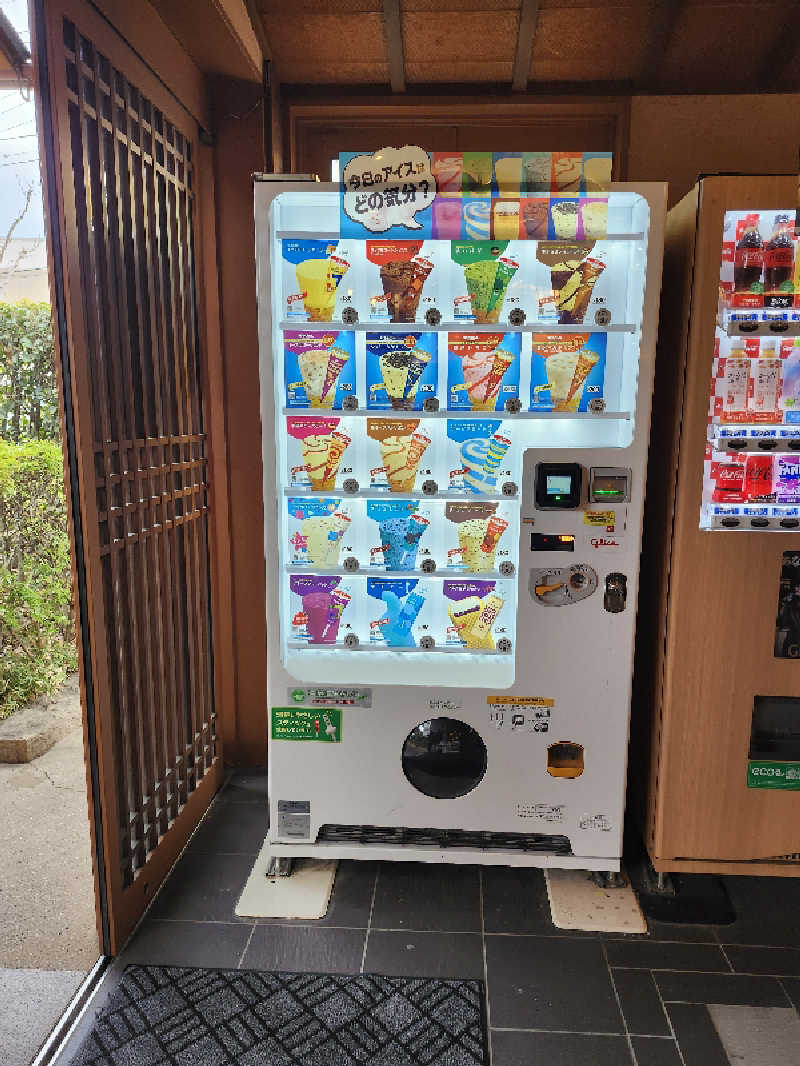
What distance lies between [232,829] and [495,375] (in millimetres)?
2062

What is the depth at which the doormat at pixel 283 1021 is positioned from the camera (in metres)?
1.78

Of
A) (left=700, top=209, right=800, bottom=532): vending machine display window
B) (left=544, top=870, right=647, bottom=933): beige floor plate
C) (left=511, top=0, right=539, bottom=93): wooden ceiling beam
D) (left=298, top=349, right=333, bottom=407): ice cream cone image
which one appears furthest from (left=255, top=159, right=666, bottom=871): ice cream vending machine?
(left=511, top=0, right=539, bottom=93): wooden ceiling beam

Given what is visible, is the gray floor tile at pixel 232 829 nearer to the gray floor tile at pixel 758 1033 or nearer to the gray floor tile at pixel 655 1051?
the gray floor tile at pixel 655 1051

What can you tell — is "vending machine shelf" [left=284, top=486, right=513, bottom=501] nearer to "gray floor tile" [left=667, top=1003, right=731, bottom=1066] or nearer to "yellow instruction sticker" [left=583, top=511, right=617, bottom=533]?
"yellow instruction sticker" [left=583, top=511, right=617, bottom=533]

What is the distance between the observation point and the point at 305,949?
7.06 ft

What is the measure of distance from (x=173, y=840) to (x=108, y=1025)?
2.39 ft

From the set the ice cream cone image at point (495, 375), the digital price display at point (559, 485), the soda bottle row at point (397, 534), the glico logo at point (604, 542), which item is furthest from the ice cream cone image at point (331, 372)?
the glico logo at point (604, 542)

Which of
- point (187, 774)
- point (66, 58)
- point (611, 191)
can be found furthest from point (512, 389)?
point (187, 774)

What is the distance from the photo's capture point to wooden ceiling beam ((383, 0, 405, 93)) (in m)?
2.38

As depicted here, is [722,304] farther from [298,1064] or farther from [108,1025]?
[108,1025]

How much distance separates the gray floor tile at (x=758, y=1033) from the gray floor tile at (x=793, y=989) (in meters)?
0.04

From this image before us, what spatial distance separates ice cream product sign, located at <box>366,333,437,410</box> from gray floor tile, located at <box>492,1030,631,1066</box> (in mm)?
1854

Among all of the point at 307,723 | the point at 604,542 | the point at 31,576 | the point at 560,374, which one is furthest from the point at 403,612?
the point at 31,576

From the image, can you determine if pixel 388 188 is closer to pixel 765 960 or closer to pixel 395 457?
pixel 395 457
